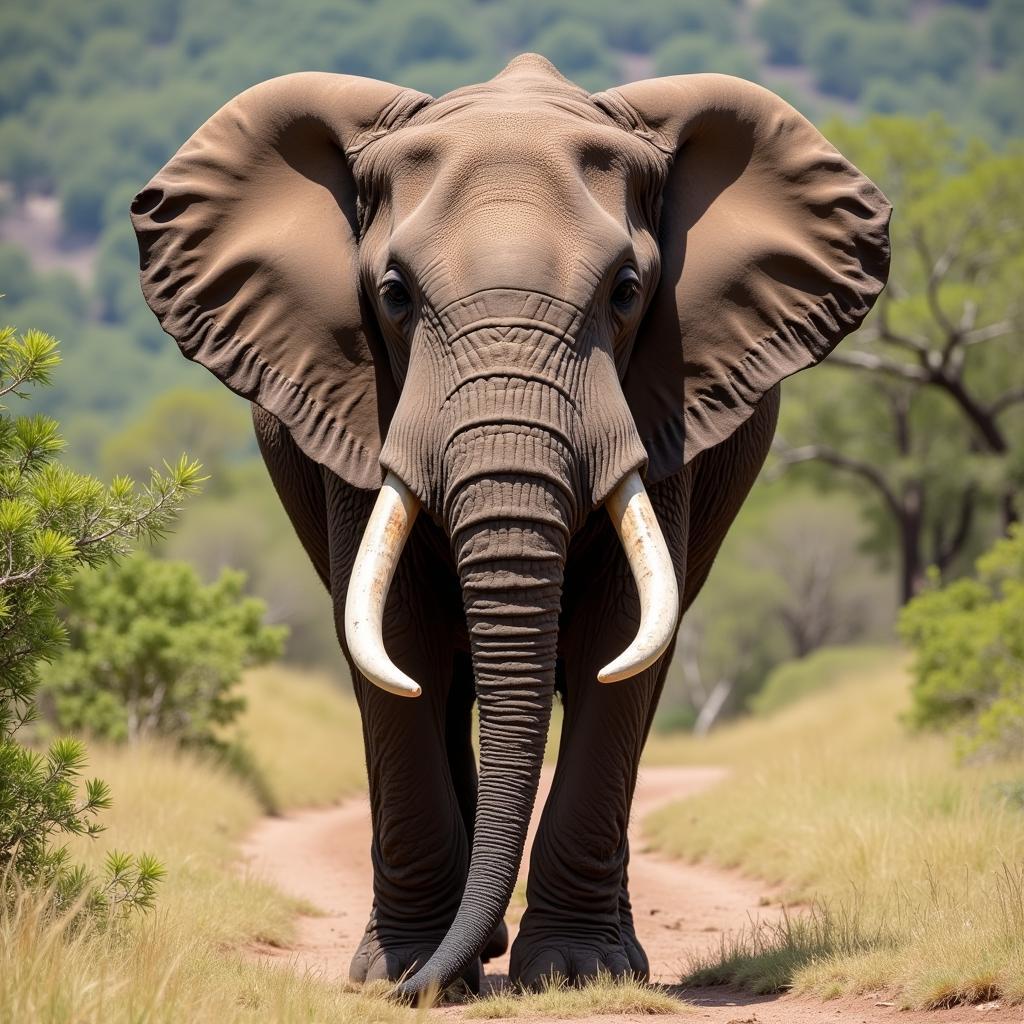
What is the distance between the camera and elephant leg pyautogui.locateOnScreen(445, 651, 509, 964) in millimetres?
8148

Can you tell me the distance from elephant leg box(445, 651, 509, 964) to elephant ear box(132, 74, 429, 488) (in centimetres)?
172

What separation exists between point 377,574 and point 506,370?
790 millimetres

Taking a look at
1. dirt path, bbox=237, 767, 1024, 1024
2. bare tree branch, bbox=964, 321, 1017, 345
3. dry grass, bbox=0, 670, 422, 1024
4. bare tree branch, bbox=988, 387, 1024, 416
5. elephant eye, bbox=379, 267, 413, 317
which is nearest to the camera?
dry grass, bbox=0, 670, 422, 1024

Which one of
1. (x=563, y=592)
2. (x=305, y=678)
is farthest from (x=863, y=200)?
(x=305, y=678)

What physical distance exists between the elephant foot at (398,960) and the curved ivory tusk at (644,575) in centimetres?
150

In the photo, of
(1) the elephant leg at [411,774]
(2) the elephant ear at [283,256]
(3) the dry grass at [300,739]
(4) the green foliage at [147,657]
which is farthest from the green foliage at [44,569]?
(3) the dry grass at [300,739]

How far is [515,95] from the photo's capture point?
674 cm

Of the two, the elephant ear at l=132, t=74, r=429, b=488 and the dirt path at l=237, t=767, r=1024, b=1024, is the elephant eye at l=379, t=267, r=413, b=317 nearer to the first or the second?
the elephant ear at l=132, t=74, r=429, b=488

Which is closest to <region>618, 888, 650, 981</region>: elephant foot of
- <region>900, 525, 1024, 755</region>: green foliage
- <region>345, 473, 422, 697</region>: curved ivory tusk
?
<region>345, 473, 422, 697</region>: curved ivory tusk

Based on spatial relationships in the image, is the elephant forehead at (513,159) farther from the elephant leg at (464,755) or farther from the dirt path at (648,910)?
the dirt path at (648,910)

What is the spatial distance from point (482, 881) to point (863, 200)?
129 inches

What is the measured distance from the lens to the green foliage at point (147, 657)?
648 inches

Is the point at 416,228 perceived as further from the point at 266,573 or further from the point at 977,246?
the point at 266,573

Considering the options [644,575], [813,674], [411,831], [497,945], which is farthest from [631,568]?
[813,674]
